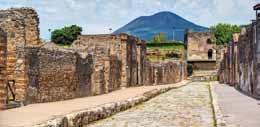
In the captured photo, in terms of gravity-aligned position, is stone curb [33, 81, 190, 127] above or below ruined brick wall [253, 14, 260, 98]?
below

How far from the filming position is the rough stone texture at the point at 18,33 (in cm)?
1443

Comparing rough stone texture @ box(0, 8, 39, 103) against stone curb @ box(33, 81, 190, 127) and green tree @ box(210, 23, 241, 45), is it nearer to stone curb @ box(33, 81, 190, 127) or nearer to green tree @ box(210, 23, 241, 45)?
stone curb @ box(33, 81, 190, 127)

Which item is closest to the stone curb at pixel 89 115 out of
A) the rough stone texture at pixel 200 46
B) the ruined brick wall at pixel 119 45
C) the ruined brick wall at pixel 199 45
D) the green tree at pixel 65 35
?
the ruined brick wall at pixel 119 45

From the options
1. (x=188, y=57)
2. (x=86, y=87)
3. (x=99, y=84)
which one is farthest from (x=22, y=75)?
(x=188, y=57)

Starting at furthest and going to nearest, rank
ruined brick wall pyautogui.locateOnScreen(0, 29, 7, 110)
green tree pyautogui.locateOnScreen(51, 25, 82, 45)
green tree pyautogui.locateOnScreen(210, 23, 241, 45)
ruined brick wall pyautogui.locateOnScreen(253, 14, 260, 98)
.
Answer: green tree pyautogui.locateOnScreen(210, 23, 241, 45)
green tree pyautogui.locateOnScreen(51, 25, 82, 45)
ruined brick wall pyautogui.locateOnScreen(253, 14, 260, 98)
ruined brick wall pyautogui.locateOnScreen(0, 29, 7, 110)

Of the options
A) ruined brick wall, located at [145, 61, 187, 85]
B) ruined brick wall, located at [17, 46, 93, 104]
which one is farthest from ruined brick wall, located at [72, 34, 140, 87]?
ruined brick wall, located at [17, 46, 93, 104]

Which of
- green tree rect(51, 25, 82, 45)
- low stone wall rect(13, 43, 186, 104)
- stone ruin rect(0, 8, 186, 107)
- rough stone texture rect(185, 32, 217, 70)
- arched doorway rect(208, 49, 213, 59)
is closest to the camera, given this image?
stone ruin rect(0, 8, 186, 107)

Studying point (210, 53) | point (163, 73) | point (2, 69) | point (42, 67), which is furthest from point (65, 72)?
point (210, 53)

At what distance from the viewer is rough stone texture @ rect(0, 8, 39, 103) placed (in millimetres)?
14428

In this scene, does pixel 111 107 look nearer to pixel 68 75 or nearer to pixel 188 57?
pixel 68 75

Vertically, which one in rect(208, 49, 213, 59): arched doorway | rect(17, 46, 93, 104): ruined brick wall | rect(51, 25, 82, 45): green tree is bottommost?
rect(17, 46, 93, 104): ruined brick wall

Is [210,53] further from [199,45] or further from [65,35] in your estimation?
[65,35]

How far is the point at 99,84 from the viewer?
74.2 ft

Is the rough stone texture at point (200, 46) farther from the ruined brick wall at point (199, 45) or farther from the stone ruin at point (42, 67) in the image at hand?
the stone ruin at point (42, 67)
